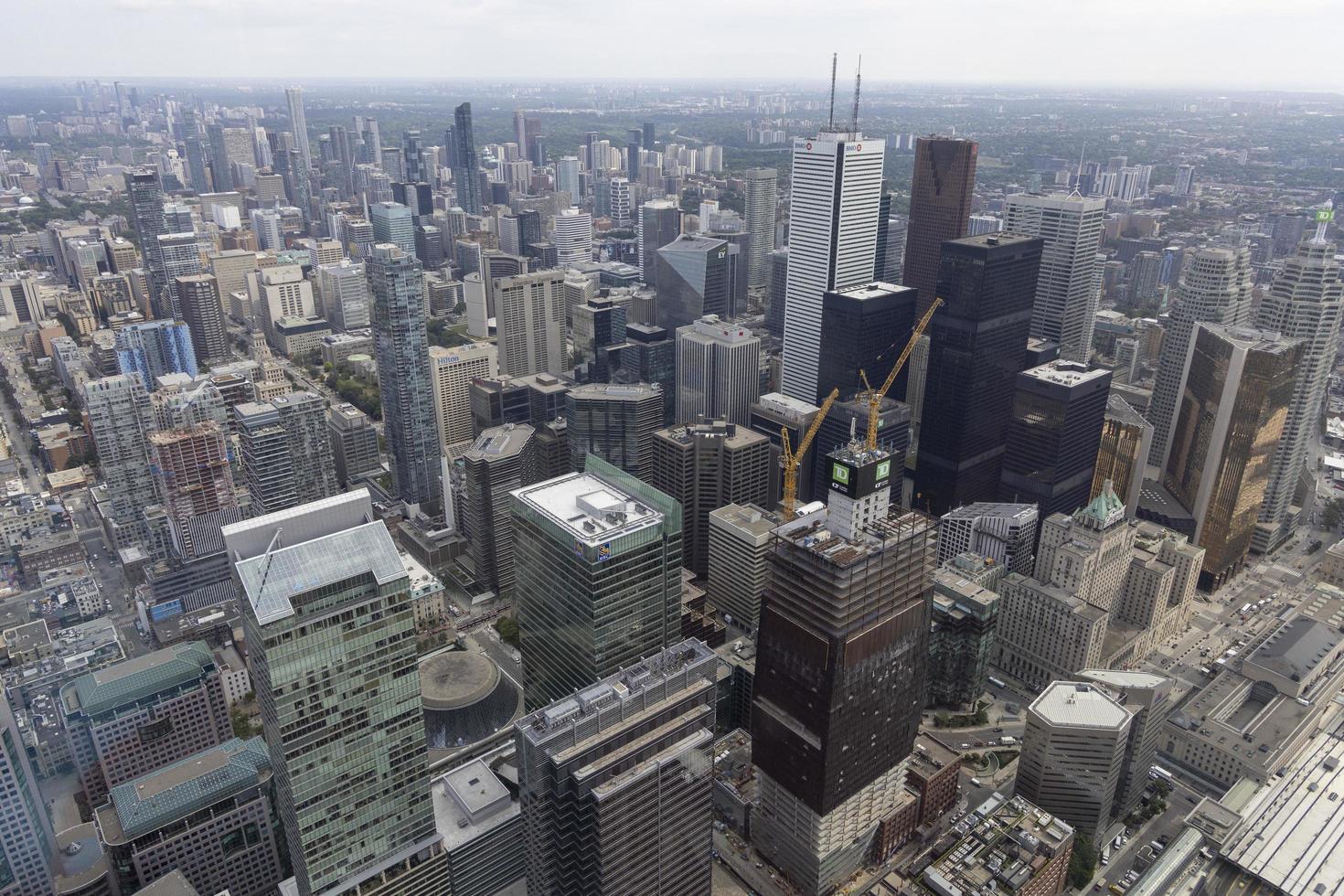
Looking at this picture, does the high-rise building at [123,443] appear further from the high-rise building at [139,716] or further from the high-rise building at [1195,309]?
the high-rise building at [1195,309]

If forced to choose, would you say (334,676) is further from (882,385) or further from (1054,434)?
(882,385)

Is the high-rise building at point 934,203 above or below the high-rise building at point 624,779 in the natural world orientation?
above

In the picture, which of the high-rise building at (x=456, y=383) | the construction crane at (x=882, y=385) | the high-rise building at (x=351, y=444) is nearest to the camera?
the construction crane at (x=882, y=385)

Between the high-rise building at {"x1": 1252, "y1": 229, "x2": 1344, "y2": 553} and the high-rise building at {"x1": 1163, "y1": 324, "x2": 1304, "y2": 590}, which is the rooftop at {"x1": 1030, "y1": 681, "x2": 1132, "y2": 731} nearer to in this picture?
the high-rise building at {"x1": 1163, "y1": 324, "x2": 1304, "y2": 590}

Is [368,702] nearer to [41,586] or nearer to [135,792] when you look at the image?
[135,792]

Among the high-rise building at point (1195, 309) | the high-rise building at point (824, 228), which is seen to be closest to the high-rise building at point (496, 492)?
the high-rise building at point (824, 228)

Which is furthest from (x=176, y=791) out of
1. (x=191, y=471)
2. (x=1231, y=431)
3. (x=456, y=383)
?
(x=1231, y=431)
